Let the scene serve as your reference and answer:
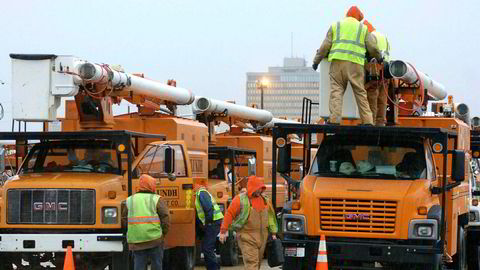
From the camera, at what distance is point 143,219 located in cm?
1475

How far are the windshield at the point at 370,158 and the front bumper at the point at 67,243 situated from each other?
127 inches

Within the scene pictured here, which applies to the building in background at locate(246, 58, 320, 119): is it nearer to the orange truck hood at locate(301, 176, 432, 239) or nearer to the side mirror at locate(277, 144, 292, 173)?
the side mirror at locate(277, 144, 292, 173)

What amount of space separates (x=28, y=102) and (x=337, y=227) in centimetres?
622

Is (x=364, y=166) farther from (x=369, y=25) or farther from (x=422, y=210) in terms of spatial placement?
(x=369, y=25)

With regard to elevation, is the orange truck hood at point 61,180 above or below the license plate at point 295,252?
above

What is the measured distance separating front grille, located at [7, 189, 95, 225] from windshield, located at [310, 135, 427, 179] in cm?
358

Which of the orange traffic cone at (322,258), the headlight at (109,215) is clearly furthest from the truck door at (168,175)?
the orange traffic cone at (322,258)

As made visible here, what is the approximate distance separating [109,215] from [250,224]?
92.3 inches

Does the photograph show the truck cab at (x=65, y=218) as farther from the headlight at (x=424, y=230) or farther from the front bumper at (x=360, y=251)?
the headlight at (x=424, y=230)

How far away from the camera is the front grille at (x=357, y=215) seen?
14.3 metres

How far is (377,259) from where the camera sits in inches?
561

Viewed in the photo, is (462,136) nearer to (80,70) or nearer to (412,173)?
(412,173)

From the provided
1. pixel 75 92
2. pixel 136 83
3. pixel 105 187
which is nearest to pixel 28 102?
pixel 75 92

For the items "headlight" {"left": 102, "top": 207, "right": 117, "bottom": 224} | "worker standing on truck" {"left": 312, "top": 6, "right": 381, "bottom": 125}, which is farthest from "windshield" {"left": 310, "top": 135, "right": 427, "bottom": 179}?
"headlight" {"left": 102, "top": 207, "right": 117, "bottom": 224}
